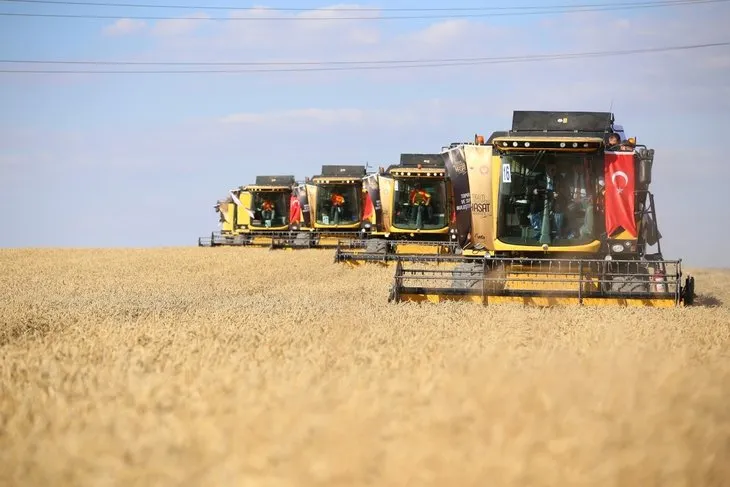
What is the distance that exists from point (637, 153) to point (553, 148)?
1.24 m

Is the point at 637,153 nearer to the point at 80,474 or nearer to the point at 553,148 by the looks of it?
the point at 553,148

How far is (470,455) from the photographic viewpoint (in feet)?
13.8

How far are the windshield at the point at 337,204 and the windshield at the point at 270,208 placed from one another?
13.8ft

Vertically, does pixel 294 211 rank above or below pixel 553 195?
below

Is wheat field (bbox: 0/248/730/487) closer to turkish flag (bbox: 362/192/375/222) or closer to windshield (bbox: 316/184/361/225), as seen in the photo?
turkish flag (bbox: 362/192/375/222)

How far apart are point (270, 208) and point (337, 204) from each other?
486 cm

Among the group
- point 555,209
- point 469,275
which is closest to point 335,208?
point 469,275

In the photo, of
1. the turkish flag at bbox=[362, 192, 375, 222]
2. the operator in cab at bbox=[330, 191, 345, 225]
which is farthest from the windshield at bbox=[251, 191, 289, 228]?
the turkish flag at bbox=[362, 192, 375, 222]

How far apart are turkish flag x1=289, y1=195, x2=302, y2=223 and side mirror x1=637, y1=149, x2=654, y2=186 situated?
23911 millimetres

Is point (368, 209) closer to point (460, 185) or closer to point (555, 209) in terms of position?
point (460, 185)

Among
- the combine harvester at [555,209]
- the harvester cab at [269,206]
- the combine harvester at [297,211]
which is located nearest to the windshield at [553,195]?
the combine harvester at [555,209]

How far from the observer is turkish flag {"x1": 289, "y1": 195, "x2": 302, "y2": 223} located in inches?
1497

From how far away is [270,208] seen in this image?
37750mm

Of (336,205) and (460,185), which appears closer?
(460,185)
